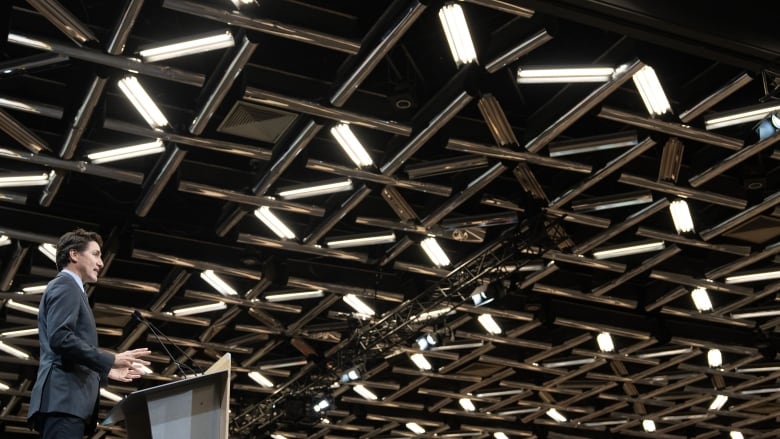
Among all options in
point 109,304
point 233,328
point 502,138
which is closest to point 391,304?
point 233,328

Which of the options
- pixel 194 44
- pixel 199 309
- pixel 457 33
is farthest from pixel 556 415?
pixel 194 44

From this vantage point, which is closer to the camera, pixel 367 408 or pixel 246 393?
pixel 246 393

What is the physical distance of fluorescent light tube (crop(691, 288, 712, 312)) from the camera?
10.0m

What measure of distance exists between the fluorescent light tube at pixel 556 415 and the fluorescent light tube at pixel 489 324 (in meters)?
3.42

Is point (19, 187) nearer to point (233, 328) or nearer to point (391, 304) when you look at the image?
point (233, 328)

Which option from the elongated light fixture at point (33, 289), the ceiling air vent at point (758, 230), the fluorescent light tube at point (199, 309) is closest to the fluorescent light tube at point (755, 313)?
the ceiling air vent at point (758, 230)

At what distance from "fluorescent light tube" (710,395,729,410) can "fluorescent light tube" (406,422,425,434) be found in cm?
426

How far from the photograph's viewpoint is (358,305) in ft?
33.3

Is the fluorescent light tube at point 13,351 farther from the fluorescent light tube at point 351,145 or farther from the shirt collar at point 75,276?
the shirt collar at point 75,276

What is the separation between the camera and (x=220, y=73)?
6.49m

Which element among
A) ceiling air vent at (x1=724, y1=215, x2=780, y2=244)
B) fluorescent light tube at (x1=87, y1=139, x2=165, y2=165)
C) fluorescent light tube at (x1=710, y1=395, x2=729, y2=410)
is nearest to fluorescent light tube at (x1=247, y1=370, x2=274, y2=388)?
fluorescent light tube at (x1=87, y1=139, x2=165, y2=165)

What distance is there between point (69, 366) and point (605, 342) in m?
8.80

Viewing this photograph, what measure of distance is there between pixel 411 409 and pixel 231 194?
698 cm

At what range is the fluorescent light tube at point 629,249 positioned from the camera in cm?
898
